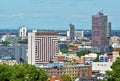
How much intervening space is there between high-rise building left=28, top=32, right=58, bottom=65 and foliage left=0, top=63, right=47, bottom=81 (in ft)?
282

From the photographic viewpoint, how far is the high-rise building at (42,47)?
12478 cm

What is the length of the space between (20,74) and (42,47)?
9385 cm

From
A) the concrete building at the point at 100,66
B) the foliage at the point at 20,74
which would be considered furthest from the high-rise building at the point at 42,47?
the foliage at the point at 20,74

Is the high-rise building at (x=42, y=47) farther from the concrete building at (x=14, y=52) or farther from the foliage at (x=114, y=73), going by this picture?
the foliage at (x=114, y=73)

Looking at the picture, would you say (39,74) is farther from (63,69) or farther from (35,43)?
(35,43)

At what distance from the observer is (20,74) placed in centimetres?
3491

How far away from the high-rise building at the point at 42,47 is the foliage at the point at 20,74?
86030 mm

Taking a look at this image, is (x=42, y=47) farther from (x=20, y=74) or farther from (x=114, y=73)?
(x=114, y=73)

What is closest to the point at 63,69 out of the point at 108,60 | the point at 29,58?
the point at 108,60

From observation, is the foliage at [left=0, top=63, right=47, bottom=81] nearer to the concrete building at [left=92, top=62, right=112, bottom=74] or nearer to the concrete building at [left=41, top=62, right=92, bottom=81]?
the concrete building at [left=41, top=62, right=92, bottom=81]

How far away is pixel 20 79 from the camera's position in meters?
34.2

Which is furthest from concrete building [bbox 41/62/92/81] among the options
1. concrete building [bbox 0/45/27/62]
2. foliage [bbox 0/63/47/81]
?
foliage [bbox 0/63/47/81]

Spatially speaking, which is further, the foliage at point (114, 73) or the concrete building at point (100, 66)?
the concrete building at point (100, 66)

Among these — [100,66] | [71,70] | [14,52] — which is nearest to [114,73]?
[71,70]
